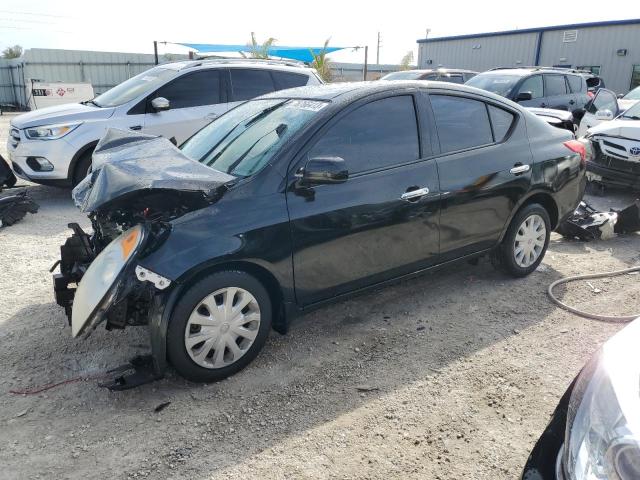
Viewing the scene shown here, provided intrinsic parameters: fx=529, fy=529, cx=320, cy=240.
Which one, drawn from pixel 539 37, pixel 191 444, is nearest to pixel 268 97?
pixel 191 444

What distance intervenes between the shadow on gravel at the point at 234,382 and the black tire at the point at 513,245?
0.24 m

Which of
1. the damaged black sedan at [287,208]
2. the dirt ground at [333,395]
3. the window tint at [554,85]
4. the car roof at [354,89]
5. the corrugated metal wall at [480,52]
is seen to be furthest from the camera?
the corrugated metal wall at [480,52]

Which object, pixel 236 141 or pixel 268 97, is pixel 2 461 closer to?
pixel 236 141

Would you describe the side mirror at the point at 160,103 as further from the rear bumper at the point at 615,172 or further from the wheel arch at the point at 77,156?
the rear bumper at the point at 615,172

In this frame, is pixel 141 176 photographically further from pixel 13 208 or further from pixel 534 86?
pixel 534 86

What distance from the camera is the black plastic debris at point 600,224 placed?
19.7 ft

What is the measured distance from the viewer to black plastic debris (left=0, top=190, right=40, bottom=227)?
6395mm

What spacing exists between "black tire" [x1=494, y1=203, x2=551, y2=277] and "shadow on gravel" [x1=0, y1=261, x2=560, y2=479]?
0.24 meters

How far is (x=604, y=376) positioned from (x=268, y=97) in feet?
10.9

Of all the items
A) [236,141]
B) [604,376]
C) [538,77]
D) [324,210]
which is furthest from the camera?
[538,77]

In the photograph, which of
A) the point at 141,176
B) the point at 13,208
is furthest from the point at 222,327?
the point at 13,208

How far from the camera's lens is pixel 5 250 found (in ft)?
18.3

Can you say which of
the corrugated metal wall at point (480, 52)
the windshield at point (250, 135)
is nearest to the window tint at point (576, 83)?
the windshield at point (250, 135)

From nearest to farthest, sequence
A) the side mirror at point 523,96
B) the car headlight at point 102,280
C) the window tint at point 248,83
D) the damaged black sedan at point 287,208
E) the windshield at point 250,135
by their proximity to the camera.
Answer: the car headlight at point 102,280 → the damaged black sedan at point 287,208 → the windshield at point 250,135 → the window tint at point 248,83 → the side mirror at point 523,96
